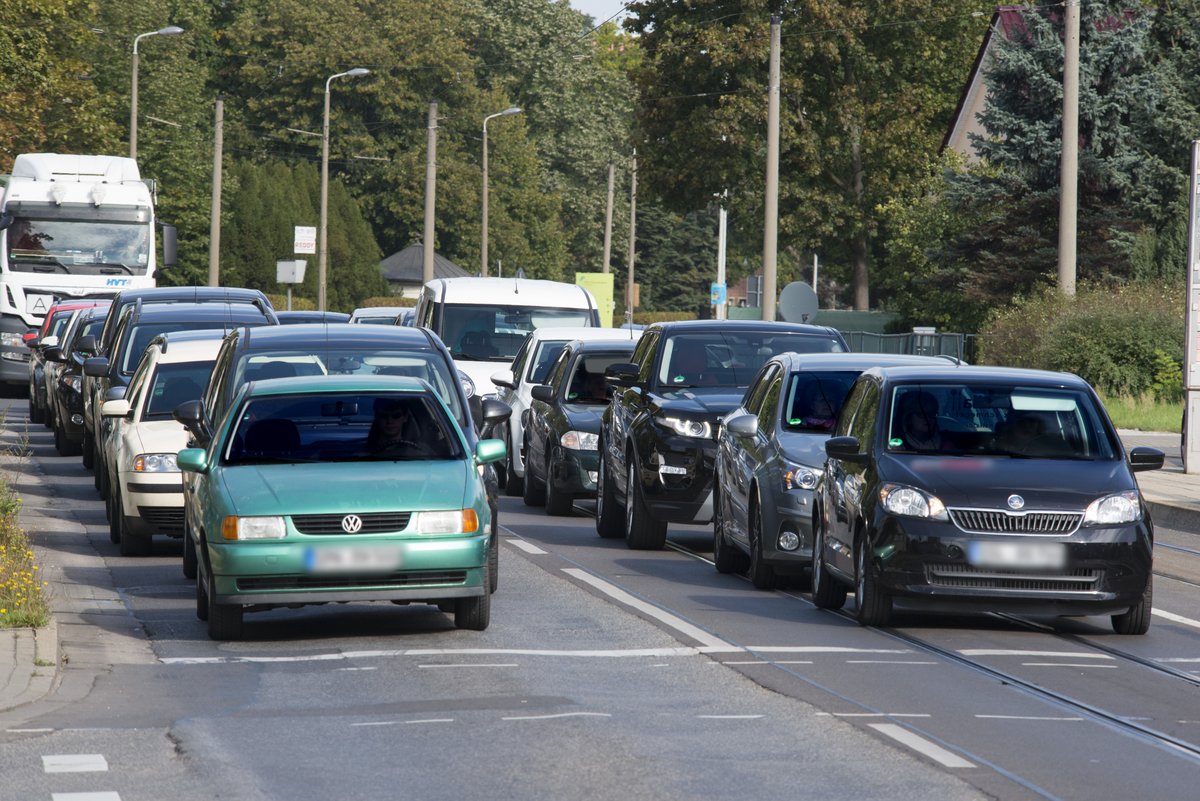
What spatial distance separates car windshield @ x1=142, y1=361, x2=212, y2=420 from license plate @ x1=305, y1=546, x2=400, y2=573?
6449 millimetres

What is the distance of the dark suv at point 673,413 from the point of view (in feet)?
54.0

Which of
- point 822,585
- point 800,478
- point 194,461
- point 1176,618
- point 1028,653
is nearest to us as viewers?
point 1028,653

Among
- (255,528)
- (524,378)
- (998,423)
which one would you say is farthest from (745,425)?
(524,378)

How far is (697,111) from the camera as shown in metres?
63.3

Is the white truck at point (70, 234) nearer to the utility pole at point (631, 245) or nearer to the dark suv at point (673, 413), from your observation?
the utility pole at point (631, 245)

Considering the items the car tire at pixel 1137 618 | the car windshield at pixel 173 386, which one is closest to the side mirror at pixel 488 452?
the car tire at pixel 1137 618

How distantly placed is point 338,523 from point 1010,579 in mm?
3661

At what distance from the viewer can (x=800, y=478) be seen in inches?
550

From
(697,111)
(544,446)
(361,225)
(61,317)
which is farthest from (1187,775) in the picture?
(361,225)

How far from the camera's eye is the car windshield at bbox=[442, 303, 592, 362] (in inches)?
1067

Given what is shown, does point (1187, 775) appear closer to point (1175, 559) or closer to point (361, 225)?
point (1175, 559)

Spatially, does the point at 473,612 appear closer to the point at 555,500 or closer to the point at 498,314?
the point at 555,500

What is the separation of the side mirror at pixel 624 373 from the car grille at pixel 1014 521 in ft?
18.9

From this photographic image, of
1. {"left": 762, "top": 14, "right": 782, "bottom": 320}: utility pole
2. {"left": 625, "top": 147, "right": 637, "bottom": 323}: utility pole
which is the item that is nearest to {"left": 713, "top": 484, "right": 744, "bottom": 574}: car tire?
{"left": 762, "top": 14, "right": 782, "bottom": 320}: utility pole
